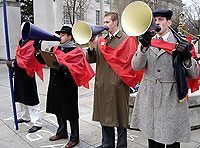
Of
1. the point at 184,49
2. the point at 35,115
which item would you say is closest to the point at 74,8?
the point at 35,115

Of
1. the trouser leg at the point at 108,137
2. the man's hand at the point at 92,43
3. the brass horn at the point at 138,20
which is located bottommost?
the trouser leg at the point at 108,137

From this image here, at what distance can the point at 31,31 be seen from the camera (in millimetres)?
3781

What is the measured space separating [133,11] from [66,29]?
157cm

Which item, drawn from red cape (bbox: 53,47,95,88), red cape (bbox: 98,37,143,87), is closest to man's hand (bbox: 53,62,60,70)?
red cape (bbox: 53,47,95,88)

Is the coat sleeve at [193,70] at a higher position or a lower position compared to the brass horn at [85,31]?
lower

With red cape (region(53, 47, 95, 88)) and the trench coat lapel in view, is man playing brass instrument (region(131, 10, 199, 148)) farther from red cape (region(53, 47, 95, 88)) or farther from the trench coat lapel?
red cape (region(53, 47, 95, 88))

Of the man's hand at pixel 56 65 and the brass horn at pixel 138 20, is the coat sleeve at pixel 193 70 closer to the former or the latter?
the brass horn at pixel 138 20

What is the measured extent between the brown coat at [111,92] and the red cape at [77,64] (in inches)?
13.8

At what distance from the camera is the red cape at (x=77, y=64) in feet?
12.2

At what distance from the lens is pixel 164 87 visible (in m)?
2.64

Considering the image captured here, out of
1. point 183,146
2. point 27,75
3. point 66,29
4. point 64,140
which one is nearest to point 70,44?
point 66,29

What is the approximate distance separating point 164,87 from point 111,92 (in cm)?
89

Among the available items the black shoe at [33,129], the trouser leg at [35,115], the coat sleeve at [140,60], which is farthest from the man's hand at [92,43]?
the black shoe at [33,129]

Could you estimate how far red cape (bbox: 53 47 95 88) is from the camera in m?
3.72
